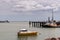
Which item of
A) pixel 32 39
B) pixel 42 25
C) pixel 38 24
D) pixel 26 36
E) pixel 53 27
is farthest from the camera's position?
pixel 38 24

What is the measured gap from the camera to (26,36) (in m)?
72.2

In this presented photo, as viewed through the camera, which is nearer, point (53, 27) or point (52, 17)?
point (53, 27)

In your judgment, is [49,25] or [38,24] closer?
[49,25]

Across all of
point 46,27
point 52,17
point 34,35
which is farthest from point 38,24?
point 34,35

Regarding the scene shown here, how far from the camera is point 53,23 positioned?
122 m

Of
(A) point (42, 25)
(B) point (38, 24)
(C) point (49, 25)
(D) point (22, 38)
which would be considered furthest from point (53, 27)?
(D) point (22, 38)

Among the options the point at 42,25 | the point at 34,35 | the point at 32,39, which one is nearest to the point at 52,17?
the point at 42,25

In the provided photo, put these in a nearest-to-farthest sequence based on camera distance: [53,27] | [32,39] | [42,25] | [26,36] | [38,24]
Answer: [32,39]
[26,36]
[53,27]
[42,25]
[38,24]

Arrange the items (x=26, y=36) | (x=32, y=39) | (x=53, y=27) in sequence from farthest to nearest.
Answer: (x=53, y=27)
(x=26, y=36)
(x=32, y=39)

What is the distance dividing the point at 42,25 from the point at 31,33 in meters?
51.9

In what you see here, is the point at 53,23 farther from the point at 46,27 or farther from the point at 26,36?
the point at 26,36

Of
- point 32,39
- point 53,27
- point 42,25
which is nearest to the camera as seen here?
point 32,39

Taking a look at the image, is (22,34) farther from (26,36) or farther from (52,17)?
(52,17)

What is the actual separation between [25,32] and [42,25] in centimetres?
5301
